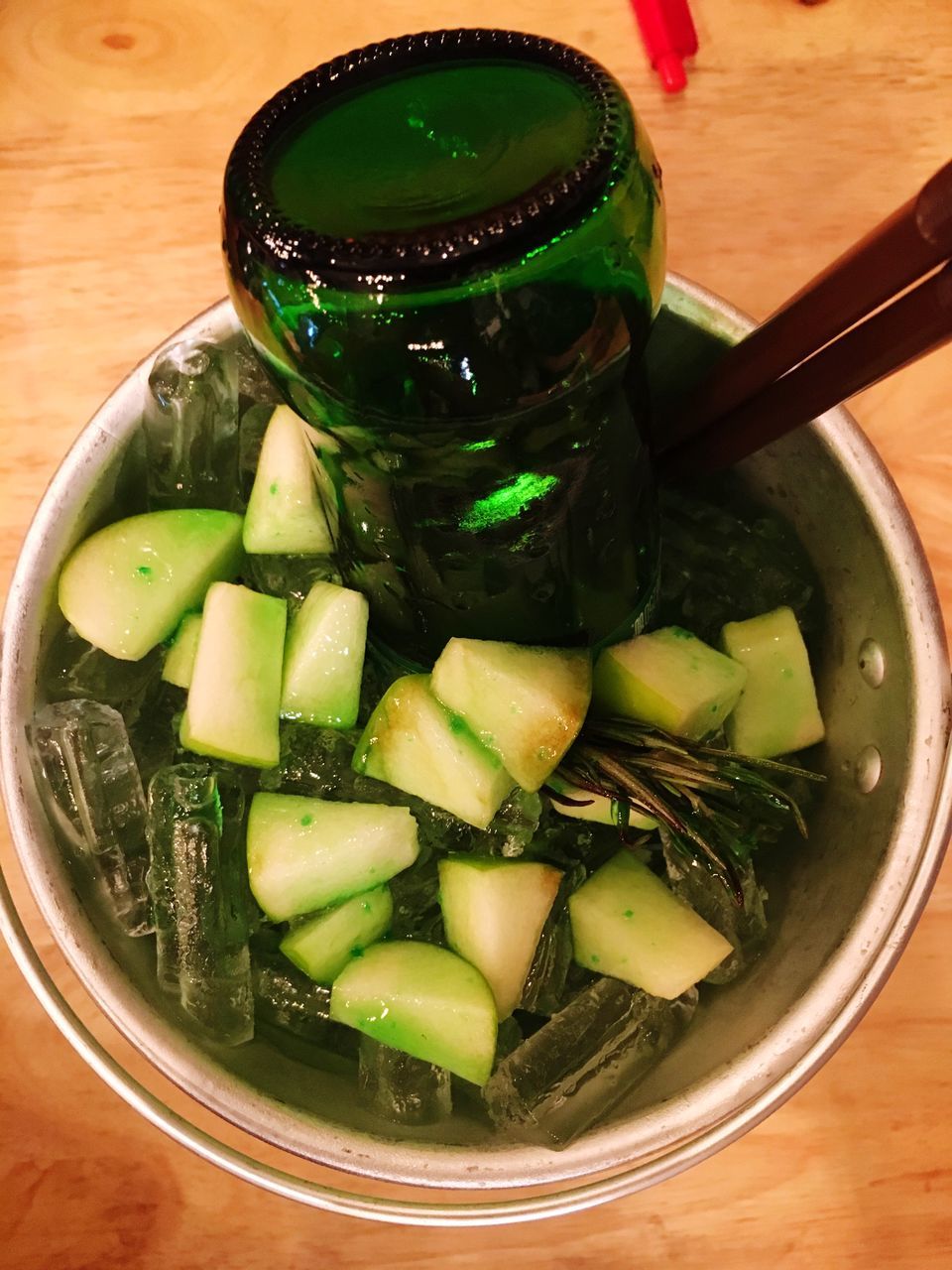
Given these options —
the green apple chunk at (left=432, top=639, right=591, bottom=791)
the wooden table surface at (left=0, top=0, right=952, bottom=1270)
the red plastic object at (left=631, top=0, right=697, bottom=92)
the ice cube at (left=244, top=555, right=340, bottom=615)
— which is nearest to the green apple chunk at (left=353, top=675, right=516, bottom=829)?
the green apple chunk at (left=432, top=639, right=591, bottom=791)

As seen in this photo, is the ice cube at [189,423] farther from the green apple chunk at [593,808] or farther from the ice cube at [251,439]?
the green apple chunk at [593,808]

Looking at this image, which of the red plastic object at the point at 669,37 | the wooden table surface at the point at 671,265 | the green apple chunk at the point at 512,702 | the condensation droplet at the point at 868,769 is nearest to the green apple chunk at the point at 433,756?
the green apple chunk at the point at 512,702

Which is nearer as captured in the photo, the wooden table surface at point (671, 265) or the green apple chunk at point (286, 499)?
the green apple chunk at point (286, 499)

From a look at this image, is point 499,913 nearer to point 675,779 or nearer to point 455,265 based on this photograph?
point 675,779

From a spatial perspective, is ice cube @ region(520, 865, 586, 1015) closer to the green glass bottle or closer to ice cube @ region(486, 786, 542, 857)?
ice cube @ region(486, 786, 542, 857)

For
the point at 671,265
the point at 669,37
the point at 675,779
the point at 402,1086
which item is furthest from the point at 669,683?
the point at 669,37
